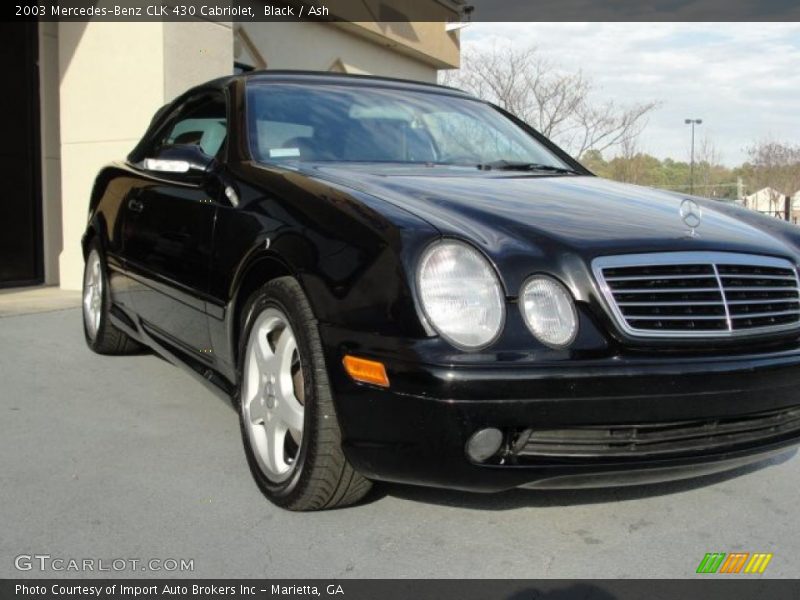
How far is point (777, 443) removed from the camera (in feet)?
8.62

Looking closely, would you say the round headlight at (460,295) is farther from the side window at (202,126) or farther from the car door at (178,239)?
the side window at (202,126)

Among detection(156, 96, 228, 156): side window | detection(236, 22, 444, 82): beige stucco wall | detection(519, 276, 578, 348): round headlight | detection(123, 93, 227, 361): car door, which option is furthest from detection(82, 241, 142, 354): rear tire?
detection(236, 22, 444, 82): beige stucco wall

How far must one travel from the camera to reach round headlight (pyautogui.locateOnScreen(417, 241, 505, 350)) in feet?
7.27

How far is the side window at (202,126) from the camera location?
12.4 feet

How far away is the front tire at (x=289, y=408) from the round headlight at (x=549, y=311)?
65 centimetres

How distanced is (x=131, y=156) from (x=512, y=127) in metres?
2.25

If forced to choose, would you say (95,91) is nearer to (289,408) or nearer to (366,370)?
(289,408)

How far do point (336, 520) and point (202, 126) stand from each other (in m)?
2.29

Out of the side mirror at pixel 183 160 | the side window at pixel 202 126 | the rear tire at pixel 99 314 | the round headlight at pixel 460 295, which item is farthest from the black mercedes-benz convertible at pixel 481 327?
the rear tire at pixel 99 314

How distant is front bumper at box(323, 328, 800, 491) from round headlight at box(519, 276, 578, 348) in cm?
9

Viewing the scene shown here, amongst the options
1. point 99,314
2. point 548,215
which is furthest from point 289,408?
point 99,314
